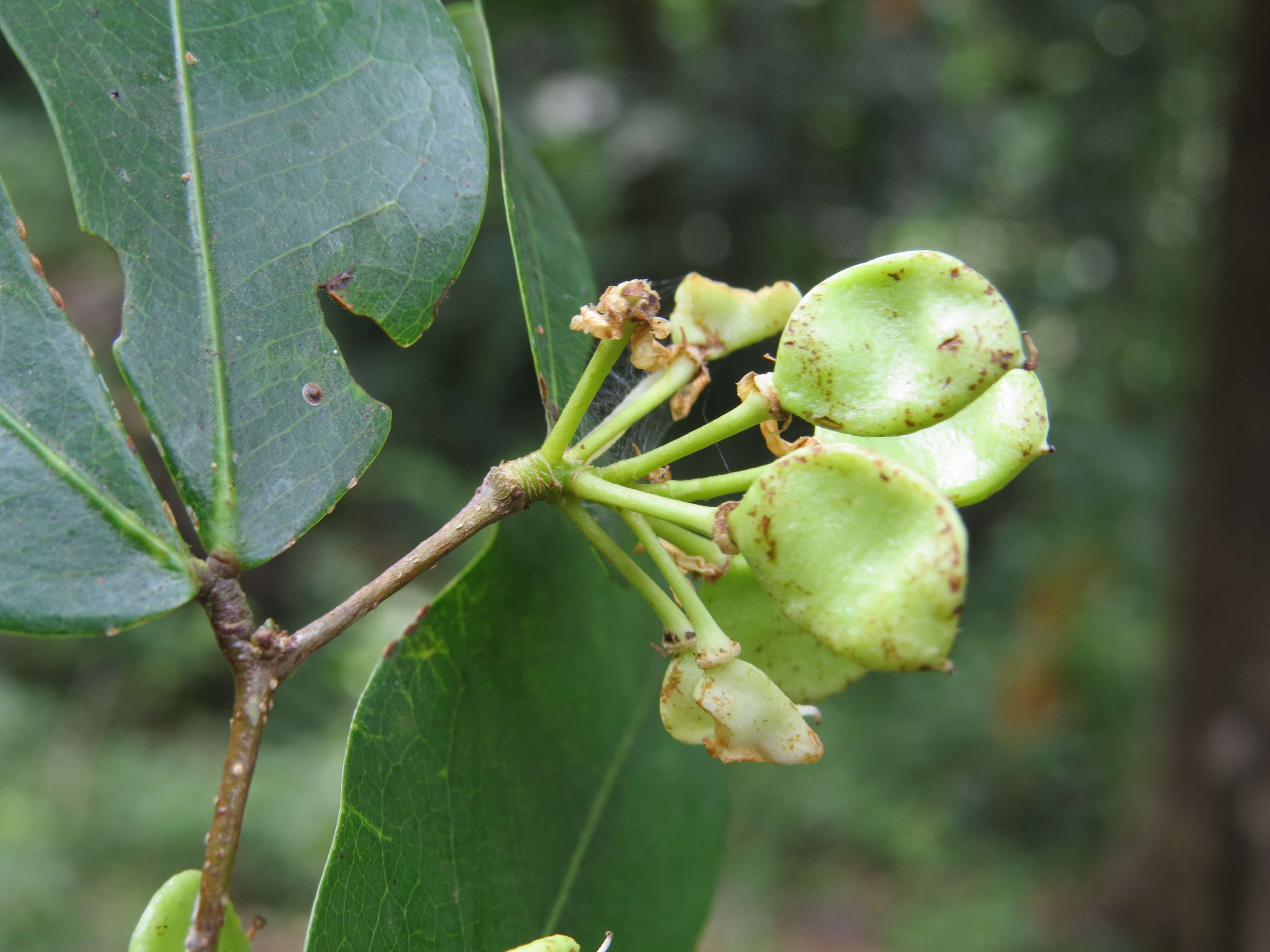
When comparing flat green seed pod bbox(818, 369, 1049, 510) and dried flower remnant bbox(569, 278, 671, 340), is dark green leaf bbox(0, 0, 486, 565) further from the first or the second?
flat green seed pod bbox(818, 369, 1049, 510)

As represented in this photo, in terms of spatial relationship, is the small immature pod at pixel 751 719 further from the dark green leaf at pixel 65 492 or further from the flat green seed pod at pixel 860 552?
the dark green leaf at pixel 65 492

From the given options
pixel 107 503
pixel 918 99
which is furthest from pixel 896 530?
pixel 918 99

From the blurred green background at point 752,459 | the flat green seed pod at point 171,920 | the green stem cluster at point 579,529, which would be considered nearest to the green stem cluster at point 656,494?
the green stem cluster at point 579,529

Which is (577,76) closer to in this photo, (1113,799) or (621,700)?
(621,700)

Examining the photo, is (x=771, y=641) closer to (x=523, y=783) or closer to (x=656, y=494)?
(x=656, y=494)

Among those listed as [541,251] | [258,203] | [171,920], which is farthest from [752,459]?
[171,920]
